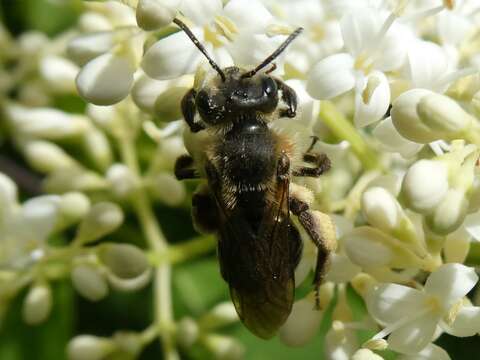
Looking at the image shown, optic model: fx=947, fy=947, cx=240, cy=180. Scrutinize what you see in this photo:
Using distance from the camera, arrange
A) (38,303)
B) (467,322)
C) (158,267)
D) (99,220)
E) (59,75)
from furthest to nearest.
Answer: (59,75)
(158,267)
(38,303)
(99,220)
(467,322)

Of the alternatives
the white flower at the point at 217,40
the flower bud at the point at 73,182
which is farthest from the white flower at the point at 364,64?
the flower bud at the point at 73,182

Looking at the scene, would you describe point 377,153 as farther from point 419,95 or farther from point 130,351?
point 130,351

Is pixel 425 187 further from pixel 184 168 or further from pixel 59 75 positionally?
pixel 59 75

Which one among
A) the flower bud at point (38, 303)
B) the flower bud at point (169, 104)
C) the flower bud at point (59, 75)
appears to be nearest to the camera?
the flower bud at point (169, 104)

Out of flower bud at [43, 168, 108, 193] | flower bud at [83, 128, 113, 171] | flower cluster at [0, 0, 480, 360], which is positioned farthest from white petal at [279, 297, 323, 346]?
flower bud at [83, 128, 113, 171]

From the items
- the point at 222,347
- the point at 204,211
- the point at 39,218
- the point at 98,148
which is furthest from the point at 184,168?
the point at 98,148

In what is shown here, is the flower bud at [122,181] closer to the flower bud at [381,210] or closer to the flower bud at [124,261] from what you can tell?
the flower bud at [124,261]

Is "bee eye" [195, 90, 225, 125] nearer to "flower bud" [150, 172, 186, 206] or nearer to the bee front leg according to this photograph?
the bee front leg
